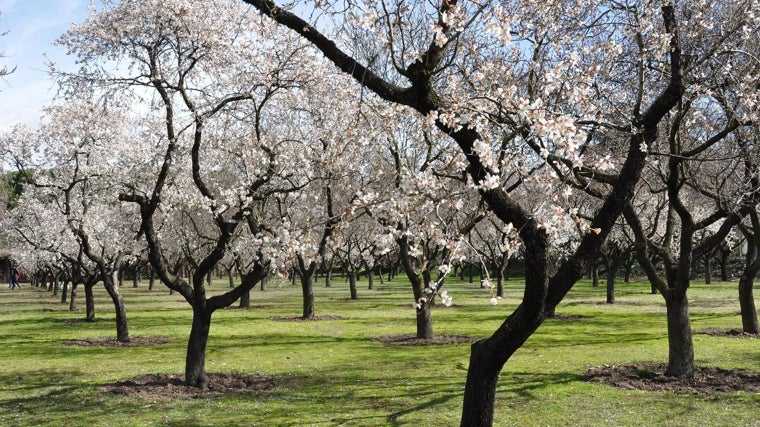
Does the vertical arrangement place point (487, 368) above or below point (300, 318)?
above

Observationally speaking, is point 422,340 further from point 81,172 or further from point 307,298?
point 81,172

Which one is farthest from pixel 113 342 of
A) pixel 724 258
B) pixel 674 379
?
pixel 724 258

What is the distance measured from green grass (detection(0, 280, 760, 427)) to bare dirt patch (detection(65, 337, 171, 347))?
0.49 metres

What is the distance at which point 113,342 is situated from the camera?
76.1 feet

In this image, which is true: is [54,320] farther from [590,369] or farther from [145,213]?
[590,369]

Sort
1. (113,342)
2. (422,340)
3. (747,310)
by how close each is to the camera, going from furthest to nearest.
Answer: (113,342), (422,340), (747,310)

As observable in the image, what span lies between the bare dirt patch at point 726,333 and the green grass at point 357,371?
0.95m

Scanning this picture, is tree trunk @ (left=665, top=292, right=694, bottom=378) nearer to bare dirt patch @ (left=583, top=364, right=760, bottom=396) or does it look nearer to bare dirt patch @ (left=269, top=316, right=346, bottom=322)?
bare dirt patch @ (left=583, top=364, right=760, bottom=396)

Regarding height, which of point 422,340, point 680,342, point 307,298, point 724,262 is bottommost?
point 422,340

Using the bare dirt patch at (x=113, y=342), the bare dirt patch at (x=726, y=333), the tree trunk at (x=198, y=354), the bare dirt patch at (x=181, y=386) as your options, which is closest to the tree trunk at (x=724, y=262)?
the bare dirt patch at (x=726, y=333)

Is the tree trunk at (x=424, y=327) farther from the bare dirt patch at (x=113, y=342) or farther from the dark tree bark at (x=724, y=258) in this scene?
the dark tree bark at (x=724, y=258)

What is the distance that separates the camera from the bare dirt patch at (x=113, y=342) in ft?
74.5

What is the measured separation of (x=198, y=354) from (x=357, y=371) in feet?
13.1

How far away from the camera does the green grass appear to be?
11.4 metres
